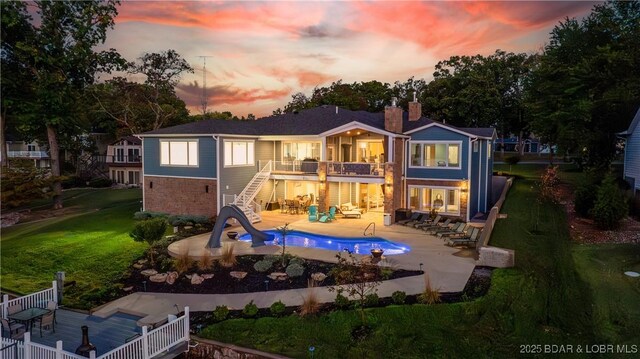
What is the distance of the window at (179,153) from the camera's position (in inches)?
1019

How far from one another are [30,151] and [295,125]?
43.6 metres

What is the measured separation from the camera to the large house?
80.0 ft

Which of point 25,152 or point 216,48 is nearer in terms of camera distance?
point 216,48

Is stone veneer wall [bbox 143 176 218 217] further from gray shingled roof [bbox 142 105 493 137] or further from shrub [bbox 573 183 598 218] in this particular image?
shrub [bbox 573 183 598 218]

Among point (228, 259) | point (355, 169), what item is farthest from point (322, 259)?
point (355, 169)

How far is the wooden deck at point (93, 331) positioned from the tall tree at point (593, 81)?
2574 cm

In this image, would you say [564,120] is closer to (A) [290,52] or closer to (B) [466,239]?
(B) [466,239]

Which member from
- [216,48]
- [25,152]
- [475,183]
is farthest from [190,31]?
[25,152]

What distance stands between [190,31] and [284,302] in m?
26.1

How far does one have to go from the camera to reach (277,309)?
1180 centimetres

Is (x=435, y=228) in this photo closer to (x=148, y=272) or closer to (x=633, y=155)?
(x=633, y=155)

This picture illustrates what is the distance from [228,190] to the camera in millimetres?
25797

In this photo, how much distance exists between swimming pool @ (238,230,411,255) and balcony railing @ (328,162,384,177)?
5.72m

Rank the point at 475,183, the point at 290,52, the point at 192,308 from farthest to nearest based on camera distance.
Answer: the point at 290,52, the point at 475,183, the point at 192,308
